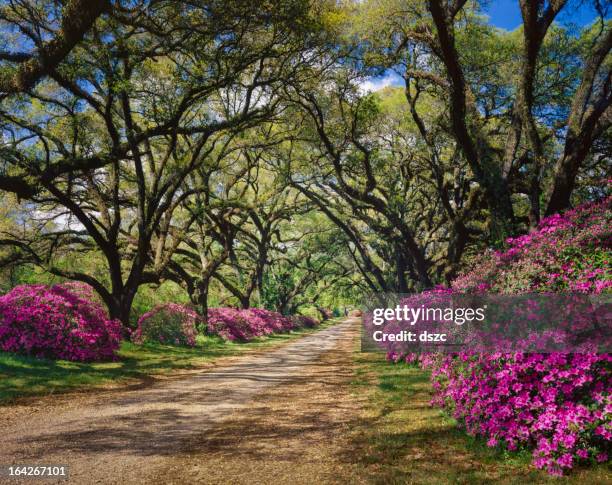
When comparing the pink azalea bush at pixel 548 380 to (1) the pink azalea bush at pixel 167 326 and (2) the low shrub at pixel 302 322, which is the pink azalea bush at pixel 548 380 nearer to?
(1) the pink azalea bush at pixel 167 326

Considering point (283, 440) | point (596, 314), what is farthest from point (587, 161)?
point (283, 440)

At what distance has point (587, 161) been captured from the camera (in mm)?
14211

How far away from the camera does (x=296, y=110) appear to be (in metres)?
18.5

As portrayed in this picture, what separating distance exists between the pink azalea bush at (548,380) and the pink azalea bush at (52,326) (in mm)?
9793

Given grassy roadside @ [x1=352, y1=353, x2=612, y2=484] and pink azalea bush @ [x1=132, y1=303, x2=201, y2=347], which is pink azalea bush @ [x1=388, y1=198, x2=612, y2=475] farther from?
pink azalea bush @ [x1=132, y1=303, x2=201, y2=347]

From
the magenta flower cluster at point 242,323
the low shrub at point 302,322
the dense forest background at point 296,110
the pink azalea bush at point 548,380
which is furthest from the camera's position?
the low shrub at point 302,322

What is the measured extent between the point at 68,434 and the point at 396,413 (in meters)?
4.99

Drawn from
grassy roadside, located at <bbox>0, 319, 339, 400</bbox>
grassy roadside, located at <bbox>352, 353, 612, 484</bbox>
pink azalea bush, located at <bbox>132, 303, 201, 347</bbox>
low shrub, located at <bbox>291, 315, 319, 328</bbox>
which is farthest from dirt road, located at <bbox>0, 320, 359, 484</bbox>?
low shrub, located at <bbox>291, 315, 319, 328</bbox>

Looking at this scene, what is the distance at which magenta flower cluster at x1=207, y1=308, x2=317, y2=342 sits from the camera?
2412cm

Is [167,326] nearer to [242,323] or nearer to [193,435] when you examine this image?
[242,323]

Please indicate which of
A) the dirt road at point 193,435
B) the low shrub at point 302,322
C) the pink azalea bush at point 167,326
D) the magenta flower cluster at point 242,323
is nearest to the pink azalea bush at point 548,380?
the dirt road at point 193,435

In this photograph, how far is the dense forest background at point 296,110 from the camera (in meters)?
10.0

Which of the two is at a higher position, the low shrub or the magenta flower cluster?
the magenta flower cluster

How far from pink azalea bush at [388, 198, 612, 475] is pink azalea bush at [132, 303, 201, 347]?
1427 centimetres
